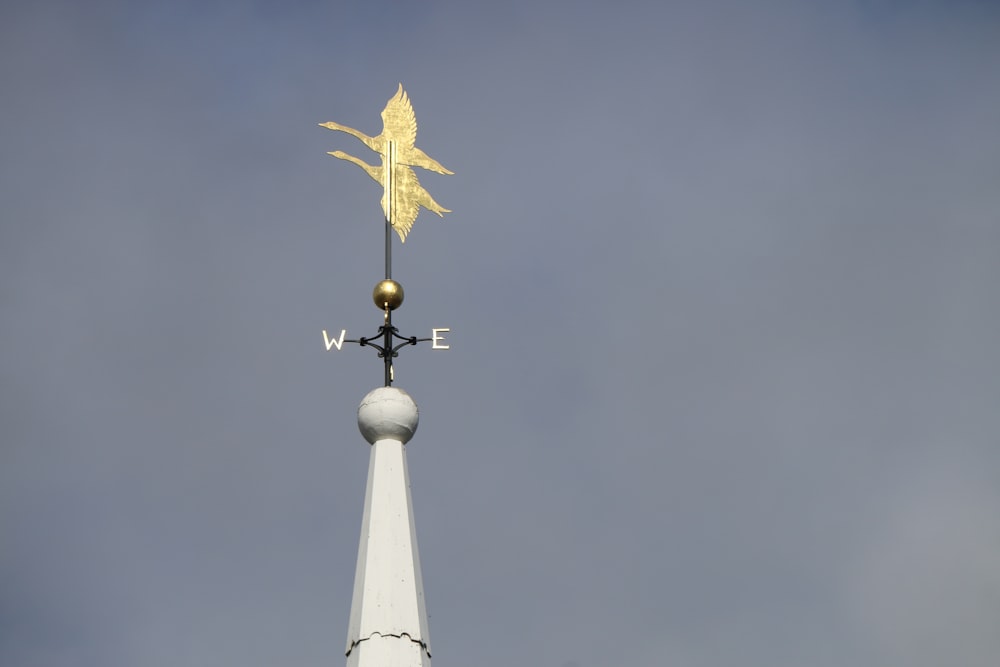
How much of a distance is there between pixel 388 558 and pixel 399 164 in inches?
365

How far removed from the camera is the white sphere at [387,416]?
32406mm

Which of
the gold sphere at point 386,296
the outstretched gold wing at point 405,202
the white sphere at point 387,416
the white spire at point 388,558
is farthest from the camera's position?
the outstretched gold wing at point 405,202

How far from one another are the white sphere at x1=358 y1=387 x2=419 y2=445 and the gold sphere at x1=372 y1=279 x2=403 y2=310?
6.23ft

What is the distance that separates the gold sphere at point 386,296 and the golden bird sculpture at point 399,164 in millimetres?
2214

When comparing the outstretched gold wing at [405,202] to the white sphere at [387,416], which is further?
the outstretched gold wing at [405,202]

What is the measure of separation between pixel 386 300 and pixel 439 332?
46.0 inches

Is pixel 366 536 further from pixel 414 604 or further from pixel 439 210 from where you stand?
pixel 439 210

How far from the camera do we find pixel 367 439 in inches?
1286

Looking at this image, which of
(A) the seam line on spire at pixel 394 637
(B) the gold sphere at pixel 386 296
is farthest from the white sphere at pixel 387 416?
(A) the seam line on spire at pixel 394 637

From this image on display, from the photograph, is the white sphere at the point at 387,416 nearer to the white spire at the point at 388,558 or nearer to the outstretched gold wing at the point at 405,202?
the white spire at the point at 388,558

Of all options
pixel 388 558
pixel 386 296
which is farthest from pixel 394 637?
pixel 386 296

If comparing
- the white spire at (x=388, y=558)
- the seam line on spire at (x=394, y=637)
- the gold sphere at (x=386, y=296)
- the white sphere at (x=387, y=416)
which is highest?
the gold sphere at (x=386, y=296)

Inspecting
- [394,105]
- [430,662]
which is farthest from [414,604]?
[394,105]

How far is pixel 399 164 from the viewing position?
36500 mm
